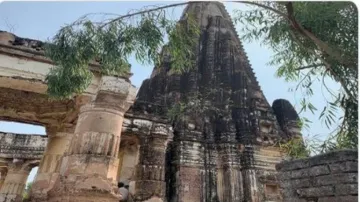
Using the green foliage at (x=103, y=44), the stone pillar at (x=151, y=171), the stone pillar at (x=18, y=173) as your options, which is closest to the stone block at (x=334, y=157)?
the green foliage at (x=103, y=44)

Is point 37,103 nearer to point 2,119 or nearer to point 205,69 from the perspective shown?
point 2,119

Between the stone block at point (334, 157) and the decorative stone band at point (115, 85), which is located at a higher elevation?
the decorative stone band at point (115, 85)

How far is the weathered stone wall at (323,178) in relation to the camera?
2.81 metres

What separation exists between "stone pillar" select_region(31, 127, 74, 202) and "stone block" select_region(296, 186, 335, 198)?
189 inches

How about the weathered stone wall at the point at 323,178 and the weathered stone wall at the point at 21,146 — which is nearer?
the weathered stone wall at the point at 323,178

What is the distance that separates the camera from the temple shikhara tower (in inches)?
171

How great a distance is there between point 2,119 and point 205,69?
30.3ft

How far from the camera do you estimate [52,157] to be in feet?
21.7

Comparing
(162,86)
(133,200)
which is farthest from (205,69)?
(133,200)

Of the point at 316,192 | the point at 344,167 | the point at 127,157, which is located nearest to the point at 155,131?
the point at 127,157

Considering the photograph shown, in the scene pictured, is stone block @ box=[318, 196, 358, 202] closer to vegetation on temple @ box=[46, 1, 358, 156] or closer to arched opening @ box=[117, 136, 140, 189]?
vegetation on temple @ box=[46, 1, 358, 156]

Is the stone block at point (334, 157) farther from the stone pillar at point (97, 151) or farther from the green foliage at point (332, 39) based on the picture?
the stone pillar at point (97, 151)

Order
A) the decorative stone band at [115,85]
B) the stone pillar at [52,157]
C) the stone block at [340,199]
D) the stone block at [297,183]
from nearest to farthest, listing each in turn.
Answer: the stone block at [340,199] < the stone block at [297,183] < the decorative stone band at [115,85] < the stone pillar at [52,157]

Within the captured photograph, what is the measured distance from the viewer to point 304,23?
11.5 ft
